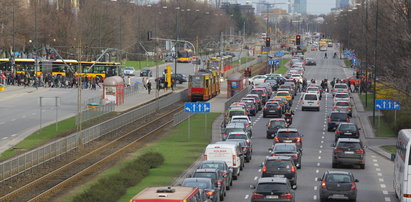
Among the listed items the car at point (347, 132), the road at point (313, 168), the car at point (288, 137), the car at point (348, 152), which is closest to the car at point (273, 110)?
the road at point (313, 168)

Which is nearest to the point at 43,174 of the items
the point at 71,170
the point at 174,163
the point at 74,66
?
the point at 71,170

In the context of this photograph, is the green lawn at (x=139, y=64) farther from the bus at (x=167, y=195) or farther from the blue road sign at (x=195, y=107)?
the bus at (x=167, y=195)

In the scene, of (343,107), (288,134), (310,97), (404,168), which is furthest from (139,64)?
(404,168)

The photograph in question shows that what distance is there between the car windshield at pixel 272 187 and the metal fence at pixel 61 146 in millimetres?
13258

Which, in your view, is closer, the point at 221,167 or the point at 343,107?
the point at 221,167

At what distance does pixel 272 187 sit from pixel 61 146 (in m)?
20.8

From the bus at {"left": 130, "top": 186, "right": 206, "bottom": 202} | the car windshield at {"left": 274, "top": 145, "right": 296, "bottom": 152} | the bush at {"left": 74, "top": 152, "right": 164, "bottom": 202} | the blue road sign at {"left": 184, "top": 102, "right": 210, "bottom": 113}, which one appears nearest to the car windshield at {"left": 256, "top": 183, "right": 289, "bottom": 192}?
the bush at {"left": 74, "top": 152, "right": 164, "bottom": 202}

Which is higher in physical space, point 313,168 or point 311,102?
point 311,102

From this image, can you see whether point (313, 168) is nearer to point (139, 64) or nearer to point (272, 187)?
point (272, 187)

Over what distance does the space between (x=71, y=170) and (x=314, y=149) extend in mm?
16315

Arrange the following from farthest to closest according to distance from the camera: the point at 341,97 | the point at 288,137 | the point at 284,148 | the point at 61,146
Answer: the point at 341,97 → the point at 288,137 → the point at 61,146 → the point at 284,148

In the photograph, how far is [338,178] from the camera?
34.9 meters

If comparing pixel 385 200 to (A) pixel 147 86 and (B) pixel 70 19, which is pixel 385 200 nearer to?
(A) pixel 147 86

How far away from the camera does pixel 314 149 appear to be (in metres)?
55.5
